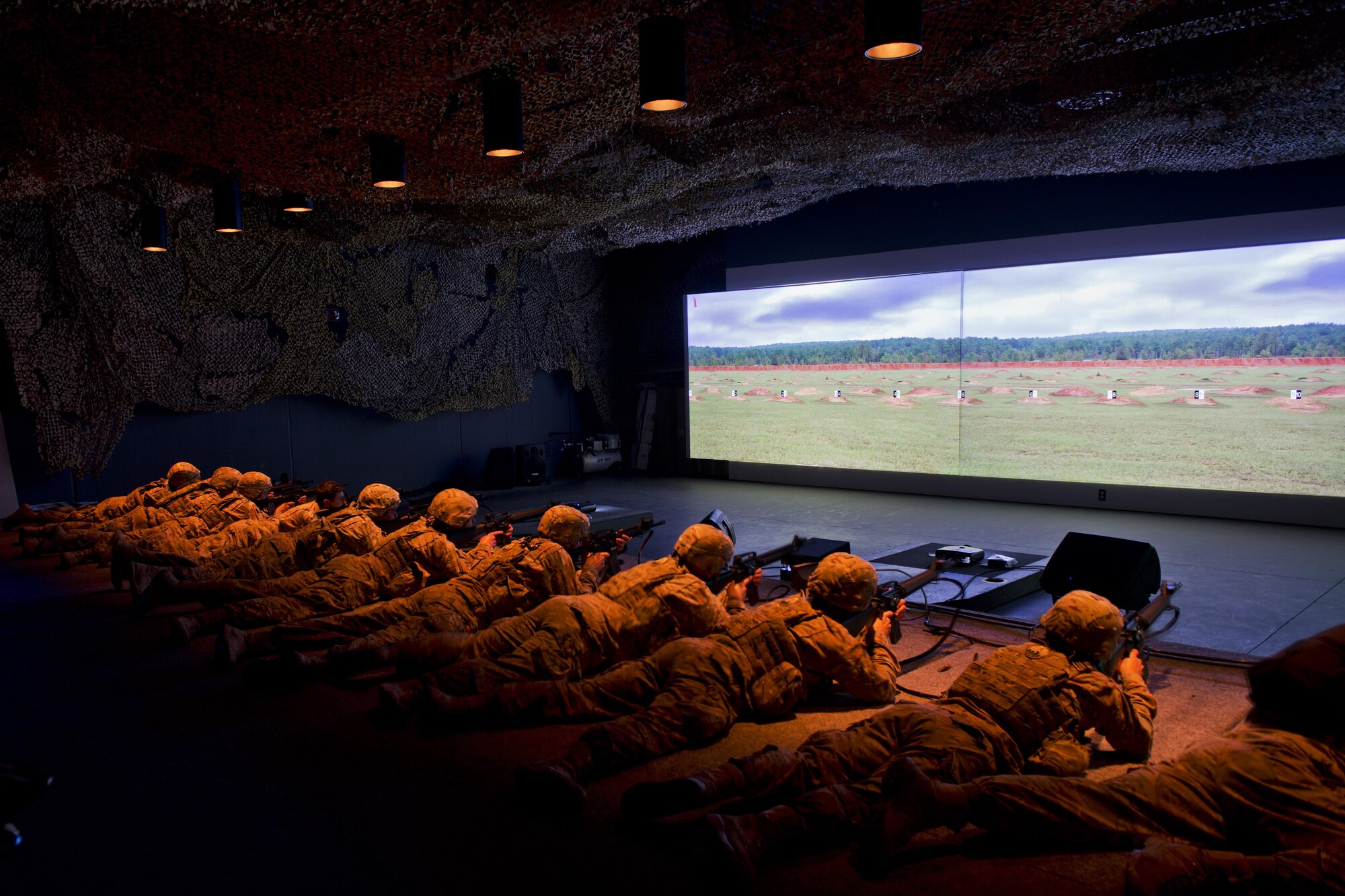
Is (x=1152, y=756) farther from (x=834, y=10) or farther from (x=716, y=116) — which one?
(x=716, y=116)

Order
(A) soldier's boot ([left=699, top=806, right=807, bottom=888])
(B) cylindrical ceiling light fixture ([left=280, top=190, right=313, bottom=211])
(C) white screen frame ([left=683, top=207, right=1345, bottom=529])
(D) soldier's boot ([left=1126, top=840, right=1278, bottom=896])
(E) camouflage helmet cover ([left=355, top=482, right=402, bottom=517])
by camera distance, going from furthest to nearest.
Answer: (C) white screen frame ([left=683, top=207, right=1345, bottom=529]) < (E) camouflage helmet cover ([left=355, top=482, right=402, bottom=517]) < (B) cylindrical ceiling light fixture ([left=280, top=190, right=313, bottom=211]) < (A) soldier's boot ([left=699, top=806, right=807, bottom=888]) < (D) soldier's boot ([left=1126, top=840, right=1278, bottom=896])

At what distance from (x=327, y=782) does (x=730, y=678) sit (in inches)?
57.8

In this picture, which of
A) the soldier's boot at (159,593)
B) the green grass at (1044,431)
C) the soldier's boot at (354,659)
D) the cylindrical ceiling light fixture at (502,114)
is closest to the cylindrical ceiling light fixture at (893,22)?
the cylindrical ceiling light fixture at (502,114)

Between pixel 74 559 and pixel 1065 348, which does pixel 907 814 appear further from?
pixel 1065 348

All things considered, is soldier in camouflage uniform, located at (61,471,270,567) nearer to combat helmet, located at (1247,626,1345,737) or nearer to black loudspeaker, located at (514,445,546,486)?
black loudspeaker, located at (514,445,546,486)

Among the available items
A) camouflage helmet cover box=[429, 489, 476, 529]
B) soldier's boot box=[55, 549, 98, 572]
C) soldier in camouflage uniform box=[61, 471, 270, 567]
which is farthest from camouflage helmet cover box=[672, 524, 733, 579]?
soldier's boot box=[55, 549, 98, 572]

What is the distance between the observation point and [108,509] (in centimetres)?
700

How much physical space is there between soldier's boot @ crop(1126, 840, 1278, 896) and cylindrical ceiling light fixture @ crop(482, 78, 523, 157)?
341 cm

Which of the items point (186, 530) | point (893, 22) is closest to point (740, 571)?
point (893, 22)

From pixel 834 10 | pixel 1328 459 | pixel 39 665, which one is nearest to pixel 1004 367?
pixel 1328 459

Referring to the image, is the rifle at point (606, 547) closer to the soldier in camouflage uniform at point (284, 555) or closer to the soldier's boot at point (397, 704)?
the soldier in camouflage uniform at point (284, 555)

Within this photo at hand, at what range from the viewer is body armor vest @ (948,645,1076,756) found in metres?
2.63

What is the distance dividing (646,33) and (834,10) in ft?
2.77

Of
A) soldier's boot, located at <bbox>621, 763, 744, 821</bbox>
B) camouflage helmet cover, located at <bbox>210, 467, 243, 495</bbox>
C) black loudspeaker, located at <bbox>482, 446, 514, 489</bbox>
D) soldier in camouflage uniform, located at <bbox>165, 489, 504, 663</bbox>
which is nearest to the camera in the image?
soldier's boot, located at <bbox>621, 763, 744, 821</bbox>
